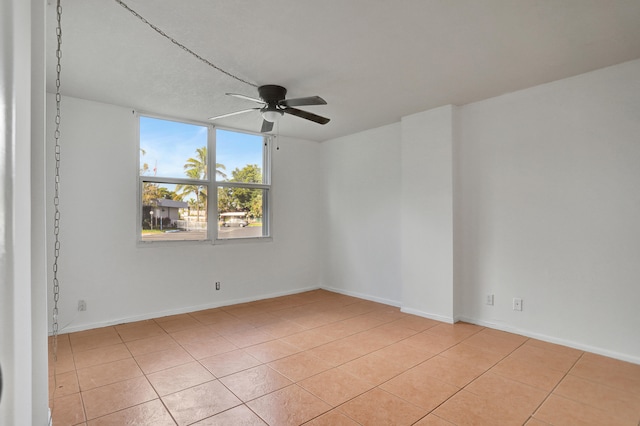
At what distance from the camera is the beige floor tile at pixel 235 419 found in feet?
6.93

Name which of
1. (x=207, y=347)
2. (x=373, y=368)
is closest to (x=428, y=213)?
(x=373, y=368)

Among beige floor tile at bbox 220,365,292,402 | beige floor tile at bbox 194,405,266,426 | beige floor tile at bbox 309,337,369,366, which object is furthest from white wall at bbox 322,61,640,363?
beige floor tile at bbox 194,405,266,426

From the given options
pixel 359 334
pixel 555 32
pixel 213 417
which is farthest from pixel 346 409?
pixel 555 32

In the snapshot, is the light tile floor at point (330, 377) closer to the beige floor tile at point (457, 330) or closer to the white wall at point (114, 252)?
the beige floor tile at point (457, 330)

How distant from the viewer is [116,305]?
13.1 ft

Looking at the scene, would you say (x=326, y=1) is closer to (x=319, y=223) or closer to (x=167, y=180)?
(x=167, y=180)

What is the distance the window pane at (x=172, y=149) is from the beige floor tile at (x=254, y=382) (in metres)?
2.85

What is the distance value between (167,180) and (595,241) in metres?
4.84

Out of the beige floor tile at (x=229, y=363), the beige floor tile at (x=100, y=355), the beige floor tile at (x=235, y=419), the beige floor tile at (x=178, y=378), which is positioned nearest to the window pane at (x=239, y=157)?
the beige floor tile at (x=100, y=355)

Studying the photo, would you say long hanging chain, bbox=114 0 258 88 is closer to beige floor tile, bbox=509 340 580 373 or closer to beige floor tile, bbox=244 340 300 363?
beige floor tile, bbox=244 340 300 363

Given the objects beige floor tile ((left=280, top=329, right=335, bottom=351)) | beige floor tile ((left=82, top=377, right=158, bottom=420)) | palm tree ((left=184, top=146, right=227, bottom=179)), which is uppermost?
palm tree ((left=184, top=146, right=227, bottom=179))

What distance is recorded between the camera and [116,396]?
2.42 meters

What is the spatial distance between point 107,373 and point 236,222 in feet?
8.75

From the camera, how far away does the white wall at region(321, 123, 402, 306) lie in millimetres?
4934
